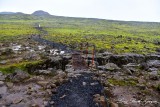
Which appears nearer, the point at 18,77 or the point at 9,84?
the point at 9,84

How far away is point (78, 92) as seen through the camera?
21641 millimetres

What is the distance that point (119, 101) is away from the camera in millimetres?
20281

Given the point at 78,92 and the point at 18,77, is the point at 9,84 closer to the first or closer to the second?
the point at 18,77

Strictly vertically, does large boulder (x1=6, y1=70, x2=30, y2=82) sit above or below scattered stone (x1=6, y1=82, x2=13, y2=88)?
above

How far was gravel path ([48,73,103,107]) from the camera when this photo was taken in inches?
750

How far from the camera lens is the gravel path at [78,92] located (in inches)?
750

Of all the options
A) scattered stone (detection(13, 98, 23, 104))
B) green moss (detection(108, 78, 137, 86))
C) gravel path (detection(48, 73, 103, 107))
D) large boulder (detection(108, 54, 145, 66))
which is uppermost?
gravel path (detection(48, 73, 103, 107))

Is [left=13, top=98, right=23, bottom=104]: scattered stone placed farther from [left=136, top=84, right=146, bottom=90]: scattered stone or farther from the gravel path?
[left=136, top=84, right=146, bottom=90]: scattered stone

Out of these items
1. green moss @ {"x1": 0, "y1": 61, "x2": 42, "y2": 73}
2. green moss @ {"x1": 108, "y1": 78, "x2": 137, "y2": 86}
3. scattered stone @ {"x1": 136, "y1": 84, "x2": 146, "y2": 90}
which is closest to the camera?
scattered stone @ {"x1": 136, "y1": 84, "x2": 146, "y2": 90}

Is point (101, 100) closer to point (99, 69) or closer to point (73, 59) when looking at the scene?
point (99, 69)

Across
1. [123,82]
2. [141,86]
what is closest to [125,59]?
[123,82]

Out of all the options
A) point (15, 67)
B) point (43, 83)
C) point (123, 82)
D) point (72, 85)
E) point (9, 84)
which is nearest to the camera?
point (72, 85)

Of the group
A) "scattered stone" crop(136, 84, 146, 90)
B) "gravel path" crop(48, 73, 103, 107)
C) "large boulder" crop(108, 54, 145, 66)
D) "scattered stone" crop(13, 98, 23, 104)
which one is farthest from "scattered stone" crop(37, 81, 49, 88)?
"large boulder" crop(108, 54, 145, 66)

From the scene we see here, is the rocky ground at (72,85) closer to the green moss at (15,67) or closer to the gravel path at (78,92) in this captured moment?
the gravel path at (78,92)
